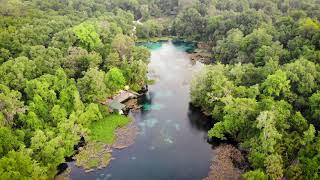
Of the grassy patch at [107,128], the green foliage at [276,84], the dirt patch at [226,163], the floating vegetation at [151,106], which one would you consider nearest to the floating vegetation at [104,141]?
the grassy patch at [107,128]

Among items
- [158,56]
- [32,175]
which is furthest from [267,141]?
[158,56]

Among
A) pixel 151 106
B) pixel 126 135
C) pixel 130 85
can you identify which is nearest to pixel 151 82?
pixel 130 85

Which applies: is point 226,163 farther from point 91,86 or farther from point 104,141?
point 91,86

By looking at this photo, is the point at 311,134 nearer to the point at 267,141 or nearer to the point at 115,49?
the point at 267,141

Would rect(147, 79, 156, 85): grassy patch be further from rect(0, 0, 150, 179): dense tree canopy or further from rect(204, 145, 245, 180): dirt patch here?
rect(204, 145, 245, 180): dirt patch

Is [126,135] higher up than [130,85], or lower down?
lower down

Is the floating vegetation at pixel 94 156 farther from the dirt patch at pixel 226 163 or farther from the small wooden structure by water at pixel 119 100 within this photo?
the dirt patch at pixel 226 163

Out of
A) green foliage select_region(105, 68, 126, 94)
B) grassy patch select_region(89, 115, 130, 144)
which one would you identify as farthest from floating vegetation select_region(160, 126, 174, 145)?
green foliage select_region(105, 68, 126, 94)
